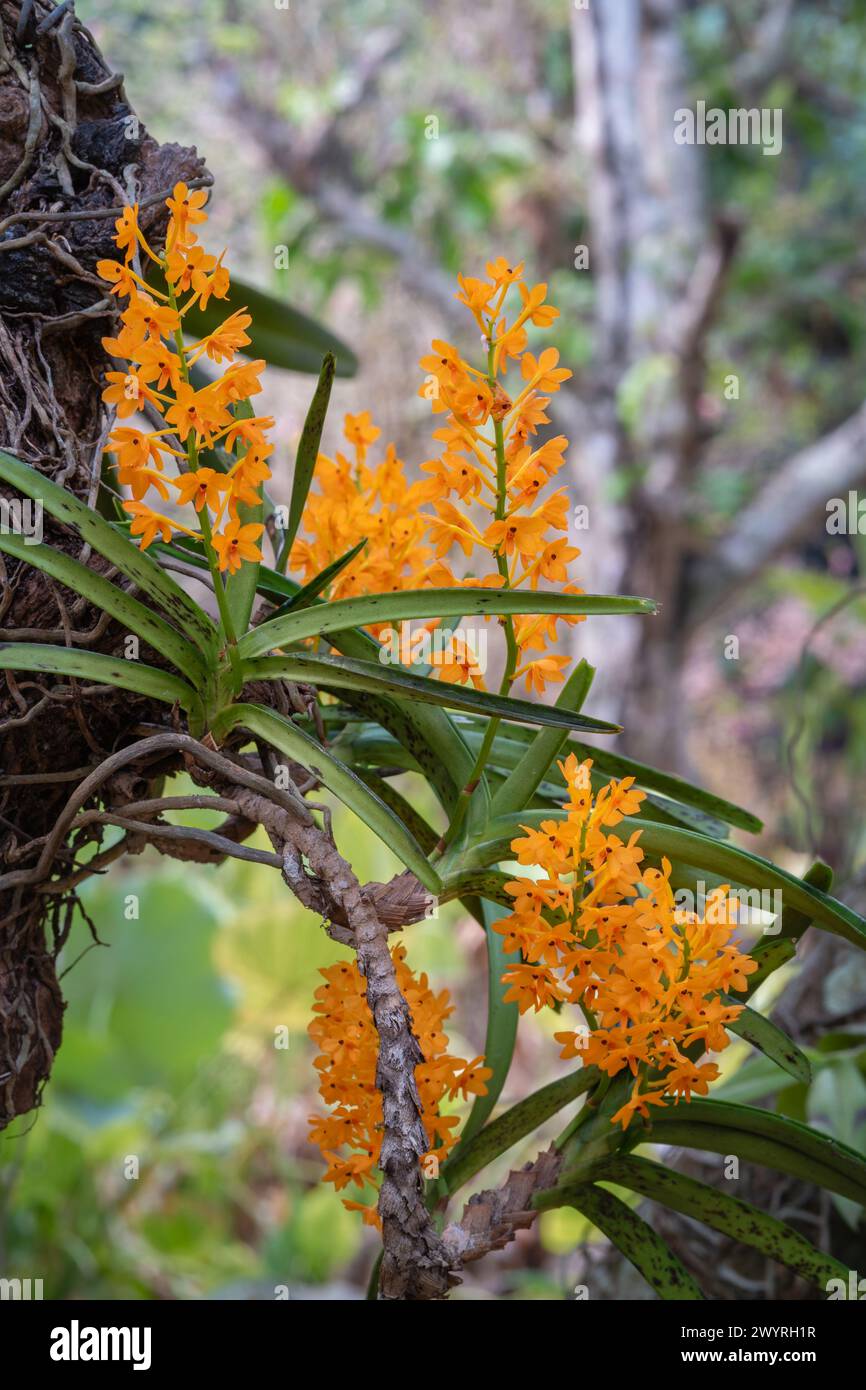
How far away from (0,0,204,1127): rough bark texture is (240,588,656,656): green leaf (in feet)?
0.30

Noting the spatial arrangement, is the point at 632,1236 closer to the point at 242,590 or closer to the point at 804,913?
the point at 804,913

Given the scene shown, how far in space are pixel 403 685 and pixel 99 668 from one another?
0.12 metres

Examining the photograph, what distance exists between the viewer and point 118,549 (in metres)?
0.46

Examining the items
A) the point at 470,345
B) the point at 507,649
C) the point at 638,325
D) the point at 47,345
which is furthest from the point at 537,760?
the point at 470,345

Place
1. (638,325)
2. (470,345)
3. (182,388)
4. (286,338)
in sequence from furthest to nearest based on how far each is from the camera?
(470,345) → (638,325) → (286,338) → (182,388)

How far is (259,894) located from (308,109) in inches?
84.7

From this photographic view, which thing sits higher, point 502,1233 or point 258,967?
point 258,967

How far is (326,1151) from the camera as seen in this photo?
0.51 meters

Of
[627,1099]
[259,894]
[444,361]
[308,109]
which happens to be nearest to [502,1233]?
[627,1099]

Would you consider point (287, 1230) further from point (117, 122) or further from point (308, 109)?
point (308, 109)

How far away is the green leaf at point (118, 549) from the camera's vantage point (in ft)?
1.49

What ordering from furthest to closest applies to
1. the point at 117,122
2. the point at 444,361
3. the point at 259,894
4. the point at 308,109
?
1. the point at 308,109
2. the point at 259,894
3. the point at 117,122
4. the point at 444,361

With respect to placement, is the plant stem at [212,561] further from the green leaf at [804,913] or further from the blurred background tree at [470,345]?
the blurred background tree at [470,345]
